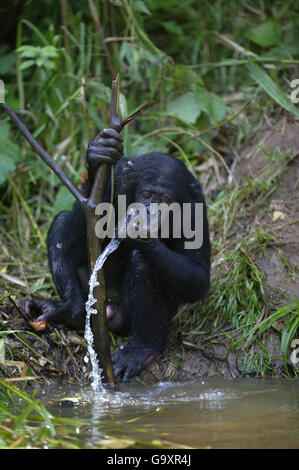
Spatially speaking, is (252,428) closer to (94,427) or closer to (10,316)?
(94,427)

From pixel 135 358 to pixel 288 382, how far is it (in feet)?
3.49

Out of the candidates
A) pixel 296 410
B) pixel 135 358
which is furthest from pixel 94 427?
pixel 135 358

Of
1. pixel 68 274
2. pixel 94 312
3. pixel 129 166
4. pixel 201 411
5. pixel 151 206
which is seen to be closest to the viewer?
pixel 201 411

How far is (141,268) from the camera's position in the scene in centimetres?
441

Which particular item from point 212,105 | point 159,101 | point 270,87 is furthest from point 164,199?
point 159,101

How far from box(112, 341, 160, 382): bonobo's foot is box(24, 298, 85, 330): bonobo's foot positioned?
424 mm

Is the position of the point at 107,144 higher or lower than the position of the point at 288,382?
higher

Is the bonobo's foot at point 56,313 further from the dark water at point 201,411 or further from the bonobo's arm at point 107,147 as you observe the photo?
the bonobo's arm at point 107,147

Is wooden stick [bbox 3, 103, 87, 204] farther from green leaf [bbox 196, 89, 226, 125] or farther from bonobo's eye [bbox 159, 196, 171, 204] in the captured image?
green leaf [bbox 196, 89, 226, 125]

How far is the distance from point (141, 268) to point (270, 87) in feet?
8.91

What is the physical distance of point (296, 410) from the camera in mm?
3217

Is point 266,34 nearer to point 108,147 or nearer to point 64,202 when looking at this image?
point 64,202

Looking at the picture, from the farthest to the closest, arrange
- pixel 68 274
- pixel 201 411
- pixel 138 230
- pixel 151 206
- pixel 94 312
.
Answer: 1. pixel 68 274
2. pixel 151 206
3. pixel 138 230
4. pixel 94 312
5. pixel 201 411

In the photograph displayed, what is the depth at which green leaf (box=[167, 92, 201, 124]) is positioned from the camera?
648 cm
